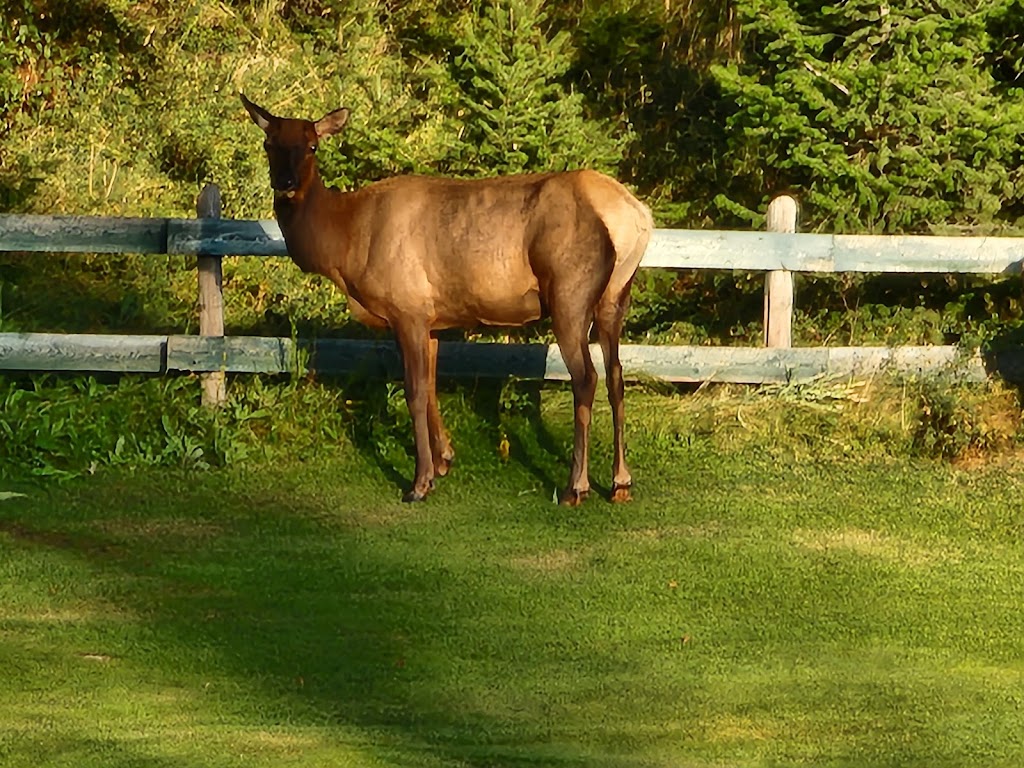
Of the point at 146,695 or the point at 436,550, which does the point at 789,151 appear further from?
the point at 146,695

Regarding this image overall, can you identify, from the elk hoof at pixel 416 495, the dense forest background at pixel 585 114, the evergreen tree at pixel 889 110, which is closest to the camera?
the elk hoof at pixel 416 495

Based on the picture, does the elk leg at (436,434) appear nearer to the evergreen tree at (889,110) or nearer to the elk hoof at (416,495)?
the elk hoof at (416,495)

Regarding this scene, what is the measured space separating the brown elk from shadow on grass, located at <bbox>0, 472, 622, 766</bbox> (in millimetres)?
946

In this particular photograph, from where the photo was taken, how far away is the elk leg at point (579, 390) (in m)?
10.5

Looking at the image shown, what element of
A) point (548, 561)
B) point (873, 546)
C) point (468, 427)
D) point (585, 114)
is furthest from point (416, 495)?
point (585, 114)

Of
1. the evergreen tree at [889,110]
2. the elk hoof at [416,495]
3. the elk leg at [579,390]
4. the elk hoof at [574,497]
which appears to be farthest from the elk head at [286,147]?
the evergreen tree at [889,110]

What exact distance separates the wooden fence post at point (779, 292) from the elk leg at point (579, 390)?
70.7 inches

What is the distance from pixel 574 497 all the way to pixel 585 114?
26.4 ft

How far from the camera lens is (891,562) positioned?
30.1 ft

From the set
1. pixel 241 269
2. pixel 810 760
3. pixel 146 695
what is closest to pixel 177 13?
pixel 241 269

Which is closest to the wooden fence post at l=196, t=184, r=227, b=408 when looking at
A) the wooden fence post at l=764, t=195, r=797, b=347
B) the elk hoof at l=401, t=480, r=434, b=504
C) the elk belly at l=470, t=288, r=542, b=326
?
the elk hoof at l=401, t=480, r=434, b=504

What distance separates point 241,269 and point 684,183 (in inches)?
155

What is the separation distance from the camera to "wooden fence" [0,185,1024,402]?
11695 millimetres

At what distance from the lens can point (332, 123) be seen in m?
11.0
